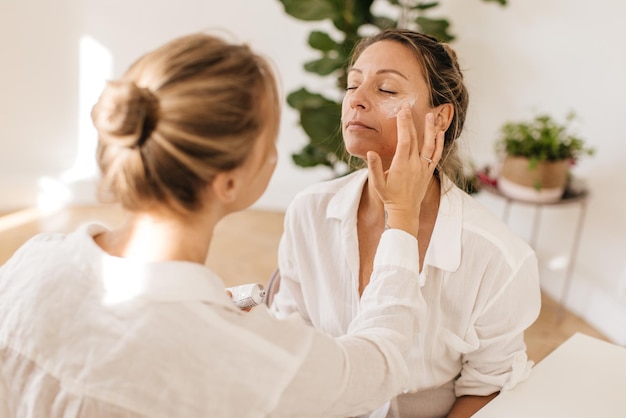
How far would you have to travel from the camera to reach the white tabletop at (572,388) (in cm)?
109

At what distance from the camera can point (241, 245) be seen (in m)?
3.30

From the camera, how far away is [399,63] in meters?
1.34

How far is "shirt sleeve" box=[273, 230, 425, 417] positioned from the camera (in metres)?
0.81

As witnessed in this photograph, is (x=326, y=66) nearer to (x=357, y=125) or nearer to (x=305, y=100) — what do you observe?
(x=305, y=100)

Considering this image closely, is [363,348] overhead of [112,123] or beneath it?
beneath

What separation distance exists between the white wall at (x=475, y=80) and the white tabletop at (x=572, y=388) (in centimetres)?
120

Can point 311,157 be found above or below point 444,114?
below

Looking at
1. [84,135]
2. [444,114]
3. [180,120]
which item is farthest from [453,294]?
[84,135]

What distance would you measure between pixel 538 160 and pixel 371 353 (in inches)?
69.3

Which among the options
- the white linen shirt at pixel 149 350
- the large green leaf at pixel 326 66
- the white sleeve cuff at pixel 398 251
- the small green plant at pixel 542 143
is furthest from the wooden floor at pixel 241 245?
the white linen shirt at pixel 149 350

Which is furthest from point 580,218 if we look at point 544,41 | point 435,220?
point 435,220

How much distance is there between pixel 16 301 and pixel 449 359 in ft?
2.89

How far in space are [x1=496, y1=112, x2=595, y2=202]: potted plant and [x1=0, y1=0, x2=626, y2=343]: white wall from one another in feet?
0.84

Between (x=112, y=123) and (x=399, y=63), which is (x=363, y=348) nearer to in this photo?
(x=112, y=123)
